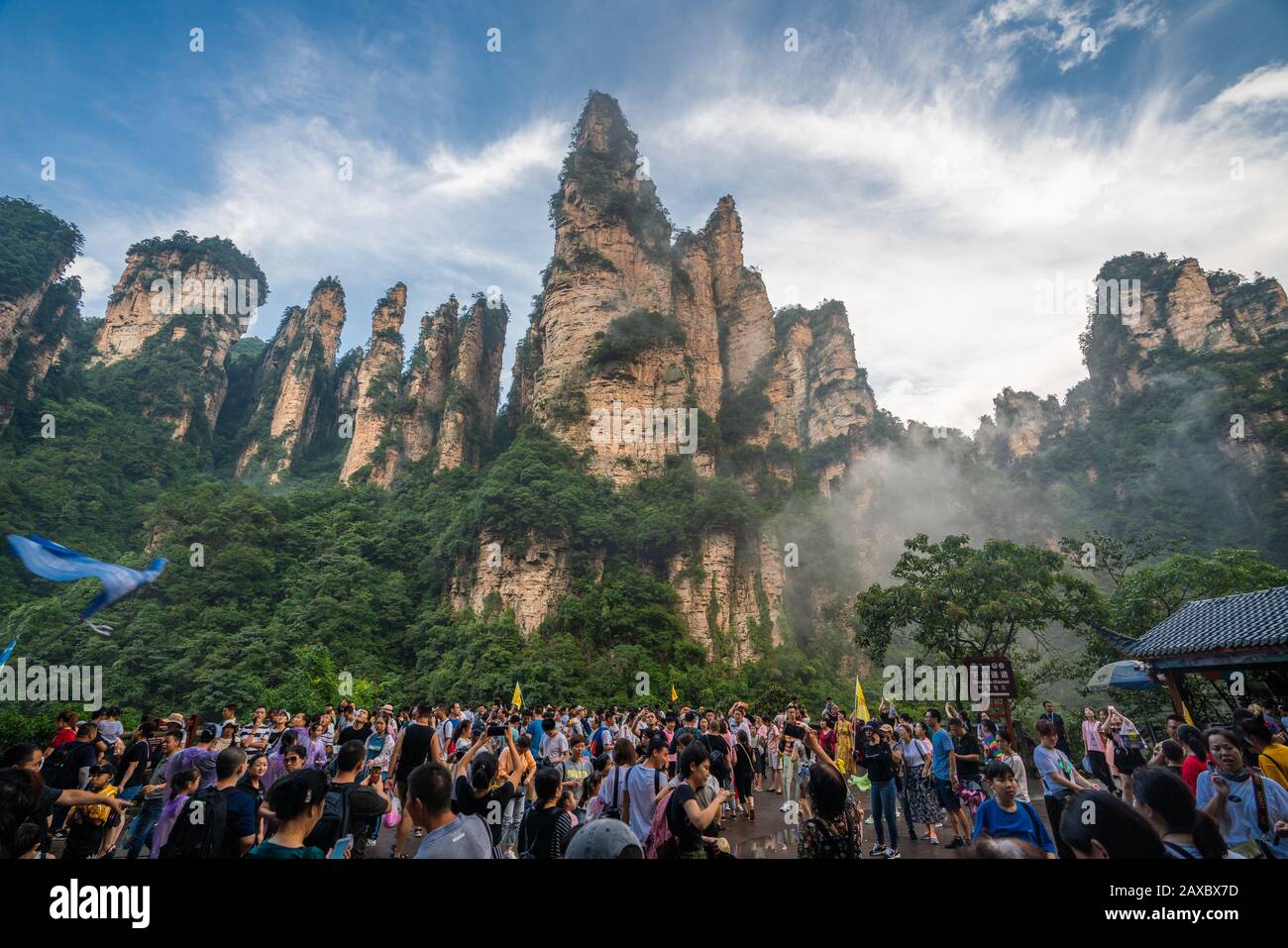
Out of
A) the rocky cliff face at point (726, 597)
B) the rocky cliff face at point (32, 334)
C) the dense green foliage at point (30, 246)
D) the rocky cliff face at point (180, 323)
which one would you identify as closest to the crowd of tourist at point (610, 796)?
the rocky cliff face at point (726, 597)

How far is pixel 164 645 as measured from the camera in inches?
1024

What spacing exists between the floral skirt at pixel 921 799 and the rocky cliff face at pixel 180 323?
65.1 meters

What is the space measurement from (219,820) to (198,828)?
0.11 m

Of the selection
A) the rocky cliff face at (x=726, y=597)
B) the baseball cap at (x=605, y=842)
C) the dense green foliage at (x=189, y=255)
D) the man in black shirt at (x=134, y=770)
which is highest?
the dense green foliage at (x=189, y=255)

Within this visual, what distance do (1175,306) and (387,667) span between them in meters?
75.9

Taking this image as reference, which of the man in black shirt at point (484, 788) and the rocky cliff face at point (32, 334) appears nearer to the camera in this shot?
the man in black shirt at point (484, 788)

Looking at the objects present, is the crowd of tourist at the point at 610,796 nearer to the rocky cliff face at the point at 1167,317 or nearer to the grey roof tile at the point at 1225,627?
the grey roof tile at the point at 1225,627

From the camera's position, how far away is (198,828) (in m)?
3.84

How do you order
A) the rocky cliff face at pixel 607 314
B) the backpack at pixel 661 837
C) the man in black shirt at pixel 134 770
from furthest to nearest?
the rocky cliff face at pixel 607 314, the man in black shirt at pixel 134 770, the backpack at pixel 661 837

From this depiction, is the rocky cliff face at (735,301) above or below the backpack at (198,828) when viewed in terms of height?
above

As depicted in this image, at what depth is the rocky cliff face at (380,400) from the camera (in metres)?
47.8

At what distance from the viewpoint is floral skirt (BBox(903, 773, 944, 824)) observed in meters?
8.12

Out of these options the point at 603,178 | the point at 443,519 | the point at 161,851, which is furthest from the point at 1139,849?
the point at 603,178
